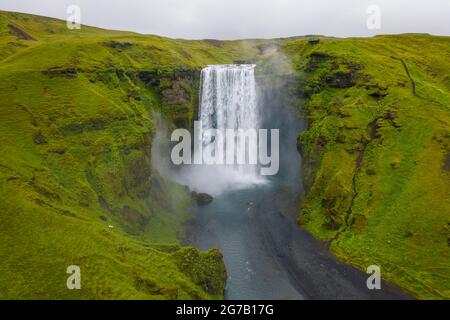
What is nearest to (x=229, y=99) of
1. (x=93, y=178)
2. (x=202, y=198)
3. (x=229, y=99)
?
(x=229, y=99)

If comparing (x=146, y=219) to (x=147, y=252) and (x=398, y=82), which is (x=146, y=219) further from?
(x=398, y=82)

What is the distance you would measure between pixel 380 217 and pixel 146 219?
29.2 meters

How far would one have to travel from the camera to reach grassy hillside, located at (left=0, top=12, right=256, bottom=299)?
29.9 m

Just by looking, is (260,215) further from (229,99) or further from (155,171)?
(229,99)

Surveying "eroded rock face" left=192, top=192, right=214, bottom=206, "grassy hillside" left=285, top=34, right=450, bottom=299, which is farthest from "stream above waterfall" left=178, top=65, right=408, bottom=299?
"grassy hillside" left=285, top=34, right=450, bottom=299

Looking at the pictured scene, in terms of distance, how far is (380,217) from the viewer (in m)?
46.0

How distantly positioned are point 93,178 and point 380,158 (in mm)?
39456

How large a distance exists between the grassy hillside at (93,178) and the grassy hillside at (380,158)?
1901 cm

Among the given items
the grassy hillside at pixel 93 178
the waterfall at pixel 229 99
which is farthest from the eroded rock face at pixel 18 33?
the waterfall at pixel 229 99

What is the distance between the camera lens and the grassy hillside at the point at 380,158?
136 ft

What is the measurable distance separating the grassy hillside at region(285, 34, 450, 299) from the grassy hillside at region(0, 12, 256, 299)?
19005 mm

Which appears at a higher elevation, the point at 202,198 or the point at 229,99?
the point at 229,99

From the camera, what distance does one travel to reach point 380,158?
54.2 m

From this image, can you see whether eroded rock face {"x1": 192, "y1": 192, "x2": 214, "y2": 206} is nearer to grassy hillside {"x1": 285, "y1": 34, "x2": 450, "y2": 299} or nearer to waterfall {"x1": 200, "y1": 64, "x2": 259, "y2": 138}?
grassy hillside {"x1": 285, "y1": 34, "x2": 450, "y2": 299}
